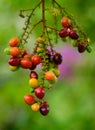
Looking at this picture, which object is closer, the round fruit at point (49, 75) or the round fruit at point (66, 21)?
the round fruit at point (49, 75)

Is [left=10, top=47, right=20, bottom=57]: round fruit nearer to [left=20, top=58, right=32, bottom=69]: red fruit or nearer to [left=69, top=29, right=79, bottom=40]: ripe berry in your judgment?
[left=20, top=58, right=32, bottom=69]: red fruit

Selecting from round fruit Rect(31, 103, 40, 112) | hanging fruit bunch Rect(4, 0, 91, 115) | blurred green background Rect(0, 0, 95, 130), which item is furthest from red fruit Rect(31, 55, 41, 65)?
blurred green background Rect(0, 0, 95, 130)

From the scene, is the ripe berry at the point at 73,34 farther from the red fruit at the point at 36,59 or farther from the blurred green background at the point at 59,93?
the blurred green background at the point at 59,93

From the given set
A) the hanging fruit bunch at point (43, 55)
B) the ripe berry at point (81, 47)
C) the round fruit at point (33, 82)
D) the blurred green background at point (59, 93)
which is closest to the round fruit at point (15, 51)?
the hanging fruit bunch at point (43, 55)

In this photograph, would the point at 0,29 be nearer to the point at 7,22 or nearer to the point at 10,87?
the point at 7,22

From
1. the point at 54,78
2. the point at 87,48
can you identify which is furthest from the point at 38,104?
the point at 87,48

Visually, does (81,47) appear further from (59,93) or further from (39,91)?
(59,93)

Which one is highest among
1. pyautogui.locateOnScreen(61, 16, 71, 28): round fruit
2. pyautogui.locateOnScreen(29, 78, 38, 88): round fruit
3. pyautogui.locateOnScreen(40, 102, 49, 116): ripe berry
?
pyautogui.locateOnScreen(61, 16, 71, 28): round fruit

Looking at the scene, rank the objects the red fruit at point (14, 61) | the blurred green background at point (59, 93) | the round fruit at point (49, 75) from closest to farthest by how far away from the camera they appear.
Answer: the round fruit at point (49, 75) < the red fruit at point (14, 61) < the blurred green background at point (59, 93)
